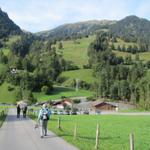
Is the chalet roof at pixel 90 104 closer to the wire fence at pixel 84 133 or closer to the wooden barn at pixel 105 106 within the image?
the wooden barn at pixel 105 106

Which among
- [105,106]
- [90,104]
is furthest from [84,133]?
[105,106]

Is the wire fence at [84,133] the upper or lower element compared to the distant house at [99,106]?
upper

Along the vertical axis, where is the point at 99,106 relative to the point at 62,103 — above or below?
below

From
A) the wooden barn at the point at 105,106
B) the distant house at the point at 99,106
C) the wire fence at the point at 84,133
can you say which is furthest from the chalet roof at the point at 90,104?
the wire fence at the point at 84,133

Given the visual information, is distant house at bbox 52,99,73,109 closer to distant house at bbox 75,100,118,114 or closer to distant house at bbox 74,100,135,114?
distant house at bbox 74,100,135,114

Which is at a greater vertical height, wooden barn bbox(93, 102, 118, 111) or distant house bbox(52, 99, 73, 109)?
distant house bbox(52, 99, 73, 109)

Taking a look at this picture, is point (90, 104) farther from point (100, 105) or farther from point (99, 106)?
point (100, 105)

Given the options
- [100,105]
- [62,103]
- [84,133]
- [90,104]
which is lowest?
[100,105]

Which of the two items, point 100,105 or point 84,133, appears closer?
point 84,133

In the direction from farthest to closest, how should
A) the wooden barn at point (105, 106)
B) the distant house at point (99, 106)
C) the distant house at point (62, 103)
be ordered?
the wooden barn at point (105, 106) → the distant house at point (62, 103) → the distant house at point (99, 106)

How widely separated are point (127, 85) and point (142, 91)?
126 feet

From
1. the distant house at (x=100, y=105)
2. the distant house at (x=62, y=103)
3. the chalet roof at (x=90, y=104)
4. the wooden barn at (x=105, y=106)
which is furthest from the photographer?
the chalet roof at (x=90, y=104)

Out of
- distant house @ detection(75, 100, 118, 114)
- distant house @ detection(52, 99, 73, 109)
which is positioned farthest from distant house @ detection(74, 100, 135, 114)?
distant house @ detection(52, 99, 73, 109)

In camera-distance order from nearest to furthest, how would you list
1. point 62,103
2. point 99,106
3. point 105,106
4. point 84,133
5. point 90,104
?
point 84,133, point 99,106, point 62,103, point 90,104, point 105,106
